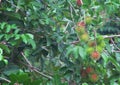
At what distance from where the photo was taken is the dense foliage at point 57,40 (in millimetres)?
1734

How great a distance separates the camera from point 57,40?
1888 mm

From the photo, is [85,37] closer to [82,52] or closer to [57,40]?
[82,52]

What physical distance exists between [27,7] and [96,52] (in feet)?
1.95

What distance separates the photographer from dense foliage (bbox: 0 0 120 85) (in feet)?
5.69

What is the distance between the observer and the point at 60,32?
1983 mm

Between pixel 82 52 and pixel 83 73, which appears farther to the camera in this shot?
pixel 83 73

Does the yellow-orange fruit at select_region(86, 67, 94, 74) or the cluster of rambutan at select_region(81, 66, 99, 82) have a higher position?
the yellow-orange fruit at select_region(86, 67, 94, 74)

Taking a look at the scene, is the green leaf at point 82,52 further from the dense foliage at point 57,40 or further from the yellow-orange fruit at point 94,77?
the yellow-orange fruit at point 94,77

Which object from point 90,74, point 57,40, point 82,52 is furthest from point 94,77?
point 57,40

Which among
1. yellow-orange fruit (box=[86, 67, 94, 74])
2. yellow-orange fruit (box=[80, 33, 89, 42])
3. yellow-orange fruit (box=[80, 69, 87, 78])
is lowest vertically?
yellow-orange fruit (box=[80, 69, 87, 78])

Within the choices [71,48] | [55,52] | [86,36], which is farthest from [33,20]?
[86,36]

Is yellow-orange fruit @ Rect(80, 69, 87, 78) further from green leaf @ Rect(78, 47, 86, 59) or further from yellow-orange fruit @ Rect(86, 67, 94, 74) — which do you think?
green leaf @ Rect(78, 47, 86, 59)

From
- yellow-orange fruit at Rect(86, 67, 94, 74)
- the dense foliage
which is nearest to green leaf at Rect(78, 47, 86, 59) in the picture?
the dense foliage

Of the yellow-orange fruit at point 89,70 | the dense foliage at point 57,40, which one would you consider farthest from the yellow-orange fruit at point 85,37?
the yellow-orange fruit at point 89,70
